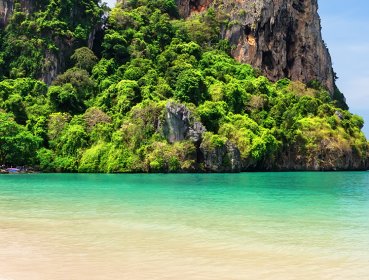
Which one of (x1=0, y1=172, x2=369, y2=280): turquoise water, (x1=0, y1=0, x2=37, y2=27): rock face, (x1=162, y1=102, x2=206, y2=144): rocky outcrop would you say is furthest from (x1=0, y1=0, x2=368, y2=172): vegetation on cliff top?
(x1=0, y1=172, x2=369, y2=280): turquoise water

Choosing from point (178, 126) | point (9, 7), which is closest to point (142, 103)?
point (178, 126)

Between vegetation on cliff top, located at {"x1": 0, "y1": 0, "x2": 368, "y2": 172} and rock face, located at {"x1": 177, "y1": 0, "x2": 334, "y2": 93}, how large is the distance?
376cm

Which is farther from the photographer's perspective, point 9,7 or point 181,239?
point 9,7

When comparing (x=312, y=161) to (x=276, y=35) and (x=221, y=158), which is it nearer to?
(x=221, y=158)

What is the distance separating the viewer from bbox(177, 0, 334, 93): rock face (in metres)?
76.6

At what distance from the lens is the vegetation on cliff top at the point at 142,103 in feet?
162

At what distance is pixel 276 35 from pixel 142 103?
35955 millimetres

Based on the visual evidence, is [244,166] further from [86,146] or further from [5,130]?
[5,130]

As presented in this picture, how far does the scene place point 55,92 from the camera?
55000 millimetres

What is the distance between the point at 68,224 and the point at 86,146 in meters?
38.5

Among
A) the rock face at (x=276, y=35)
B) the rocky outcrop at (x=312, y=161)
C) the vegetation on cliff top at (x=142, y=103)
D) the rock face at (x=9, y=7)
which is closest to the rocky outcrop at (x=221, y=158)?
the vegetation on cliff top at (x=142, y=103)

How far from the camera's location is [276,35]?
3091 inches

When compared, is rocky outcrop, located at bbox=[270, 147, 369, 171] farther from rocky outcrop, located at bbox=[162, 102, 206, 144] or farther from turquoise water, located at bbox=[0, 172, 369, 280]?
turquoise water, located at bbox=[0, 172, 369, 280]

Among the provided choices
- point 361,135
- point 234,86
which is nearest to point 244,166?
point 234,86
